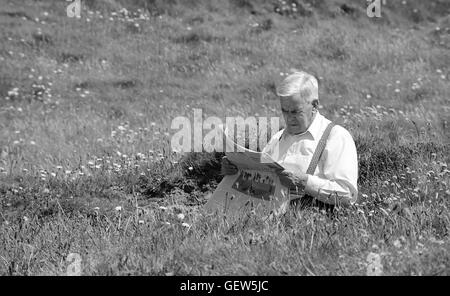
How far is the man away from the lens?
498 cm

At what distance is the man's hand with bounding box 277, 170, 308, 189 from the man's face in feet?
1.58

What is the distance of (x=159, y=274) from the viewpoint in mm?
3930

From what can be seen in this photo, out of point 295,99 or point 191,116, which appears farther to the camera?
point 191,116

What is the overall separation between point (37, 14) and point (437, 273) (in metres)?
13.1

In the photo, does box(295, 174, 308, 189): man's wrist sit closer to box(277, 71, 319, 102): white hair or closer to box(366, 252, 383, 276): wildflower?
box(277, 71, 319, 102): white hair

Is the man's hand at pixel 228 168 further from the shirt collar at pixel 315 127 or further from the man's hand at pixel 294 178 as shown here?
the shirt collar at pixel 315 127

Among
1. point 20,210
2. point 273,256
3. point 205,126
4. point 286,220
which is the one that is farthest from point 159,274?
point 205,126

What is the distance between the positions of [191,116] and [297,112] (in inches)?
204

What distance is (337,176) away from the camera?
5.02 meters

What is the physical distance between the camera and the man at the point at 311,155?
4.98m

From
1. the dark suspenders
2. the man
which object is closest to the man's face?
the man

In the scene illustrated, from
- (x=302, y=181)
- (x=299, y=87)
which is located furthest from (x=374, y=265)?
(x=299, y=87)

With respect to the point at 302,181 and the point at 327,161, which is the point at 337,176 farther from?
the point at 302,181

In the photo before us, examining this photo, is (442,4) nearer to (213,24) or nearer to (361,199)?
(213,24)
